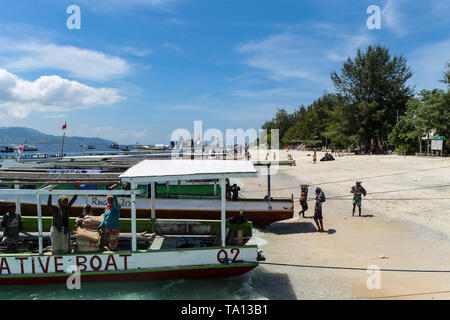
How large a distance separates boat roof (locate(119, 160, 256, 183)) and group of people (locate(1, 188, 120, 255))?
1.13m

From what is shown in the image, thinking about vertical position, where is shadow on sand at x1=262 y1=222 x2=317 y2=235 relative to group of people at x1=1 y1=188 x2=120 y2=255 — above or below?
below

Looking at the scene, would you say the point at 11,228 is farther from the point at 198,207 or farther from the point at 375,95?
the point at 375,95

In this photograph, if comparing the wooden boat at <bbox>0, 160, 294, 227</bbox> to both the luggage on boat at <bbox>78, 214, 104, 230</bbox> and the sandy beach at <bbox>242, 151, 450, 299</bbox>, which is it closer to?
the sandy beach at <bbox>242, 151, 450, 299</bbox>

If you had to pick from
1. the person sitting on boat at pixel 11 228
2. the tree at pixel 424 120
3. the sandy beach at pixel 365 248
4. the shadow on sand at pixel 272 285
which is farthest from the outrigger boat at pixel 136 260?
the tree at pixel 424 120

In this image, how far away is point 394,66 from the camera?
164 ft

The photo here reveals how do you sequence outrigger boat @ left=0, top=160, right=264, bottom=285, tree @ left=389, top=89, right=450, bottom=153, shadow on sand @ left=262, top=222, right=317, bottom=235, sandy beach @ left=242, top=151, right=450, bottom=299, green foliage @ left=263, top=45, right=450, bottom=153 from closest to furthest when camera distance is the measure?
outrigger boat @ left=0, top=160, right=264, bottom=285, sandy beach @ left=242, top=151, right=450, bottom=299, shadow on sand @ left=262, top=222, right=317, bottom=235, tree @ left=389, top=89, right=450, bottom=153, green foliage @ left=263, top=45, right=450, bottom=153

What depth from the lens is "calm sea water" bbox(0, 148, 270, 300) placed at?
8250mm

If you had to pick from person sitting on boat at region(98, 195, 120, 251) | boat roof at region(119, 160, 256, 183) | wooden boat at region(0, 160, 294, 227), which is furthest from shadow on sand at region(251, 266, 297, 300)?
wooden boat at region(0, 160, 294, 227)

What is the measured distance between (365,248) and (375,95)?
149ft

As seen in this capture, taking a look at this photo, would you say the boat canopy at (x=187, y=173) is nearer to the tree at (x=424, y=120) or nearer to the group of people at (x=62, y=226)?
the group of people at (x=62, y=226)

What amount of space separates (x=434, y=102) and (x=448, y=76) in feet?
12.6

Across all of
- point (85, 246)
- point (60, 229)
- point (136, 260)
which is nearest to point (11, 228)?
point (60, 229)

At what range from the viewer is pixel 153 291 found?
8469 mm
